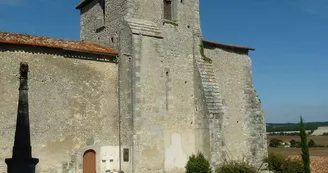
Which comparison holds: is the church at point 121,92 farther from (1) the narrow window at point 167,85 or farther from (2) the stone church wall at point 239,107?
(2) the stone church wall at point 239,107

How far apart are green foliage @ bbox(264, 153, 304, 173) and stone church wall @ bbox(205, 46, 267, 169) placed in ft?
2.05

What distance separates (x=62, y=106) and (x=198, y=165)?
6521mm

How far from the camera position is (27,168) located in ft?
19.5

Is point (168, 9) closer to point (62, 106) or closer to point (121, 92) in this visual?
point (121, 92)

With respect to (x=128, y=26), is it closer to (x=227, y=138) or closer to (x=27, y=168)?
(x=227, y=138)

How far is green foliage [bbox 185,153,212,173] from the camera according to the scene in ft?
→ 50.6

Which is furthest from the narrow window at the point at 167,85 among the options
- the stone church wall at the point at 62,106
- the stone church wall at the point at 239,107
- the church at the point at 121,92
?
the stone church wall at the point at 239,107

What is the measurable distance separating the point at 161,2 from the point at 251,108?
8.27 meters

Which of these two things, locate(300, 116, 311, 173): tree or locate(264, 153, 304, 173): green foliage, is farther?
locate(300, 116, 311, 173): tree

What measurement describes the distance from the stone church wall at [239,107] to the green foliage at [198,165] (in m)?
3.02

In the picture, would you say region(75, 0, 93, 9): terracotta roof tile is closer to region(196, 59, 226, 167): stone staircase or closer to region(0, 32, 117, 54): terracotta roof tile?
region(0, 32, 117, 54): terracotta roof tile

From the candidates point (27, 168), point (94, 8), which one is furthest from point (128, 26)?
point (27, 168)

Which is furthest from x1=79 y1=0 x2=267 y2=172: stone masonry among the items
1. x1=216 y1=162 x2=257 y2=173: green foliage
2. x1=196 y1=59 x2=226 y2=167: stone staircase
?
x1=216 y1=162 x2=257 y2=173: green foliage

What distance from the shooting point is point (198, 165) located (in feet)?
51.1
